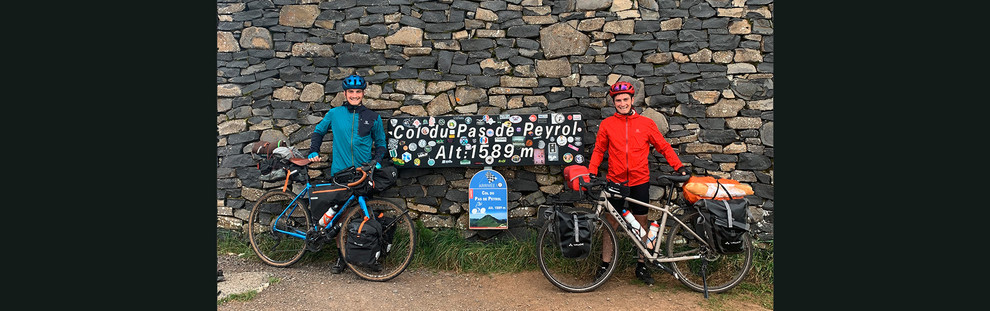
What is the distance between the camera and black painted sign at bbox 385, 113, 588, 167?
5516 millimetres

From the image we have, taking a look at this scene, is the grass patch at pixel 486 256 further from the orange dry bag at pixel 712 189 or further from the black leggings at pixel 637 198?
the orange dry bag at pixel 712 189

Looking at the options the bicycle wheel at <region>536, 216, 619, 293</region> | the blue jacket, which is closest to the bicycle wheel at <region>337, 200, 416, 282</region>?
the blue jacket

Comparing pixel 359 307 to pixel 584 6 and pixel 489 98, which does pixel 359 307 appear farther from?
pixel 584 6

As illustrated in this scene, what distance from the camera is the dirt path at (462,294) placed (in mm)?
4613

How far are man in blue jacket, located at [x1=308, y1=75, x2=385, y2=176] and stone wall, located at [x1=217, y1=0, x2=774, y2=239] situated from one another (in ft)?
1.26

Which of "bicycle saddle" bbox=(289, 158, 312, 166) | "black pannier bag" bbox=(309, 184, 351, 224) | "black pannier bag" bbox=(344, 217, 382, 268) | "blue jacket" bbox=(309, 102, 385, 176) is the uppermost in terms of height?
"blue jacket" bbox=(309, 102, 385, 176)

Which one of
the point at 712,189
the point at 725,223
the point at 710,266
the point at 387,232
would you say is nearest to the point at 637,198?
the point at 712,189

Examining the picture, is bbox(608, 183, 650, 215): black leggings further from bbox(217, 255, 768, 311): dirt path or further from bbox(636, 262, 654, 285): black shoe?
bbox(217, 255, 768, 311): dirt path

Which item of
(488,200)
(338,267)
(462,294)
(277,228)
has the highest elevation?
(488,200)

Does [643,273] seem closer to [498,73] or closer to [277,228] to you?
[498,73]

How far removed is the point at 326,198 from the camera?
521 cm

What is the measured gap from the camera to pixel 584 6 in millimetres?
5613

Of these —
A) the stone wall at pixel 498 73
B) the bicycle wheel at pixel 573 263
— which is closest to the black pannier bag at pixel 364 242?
the stone wall at pixel 498 73

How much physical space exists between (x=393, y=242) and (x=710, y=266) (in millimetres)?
3130
